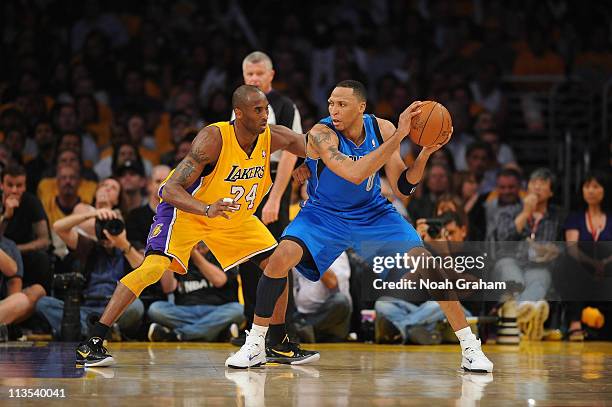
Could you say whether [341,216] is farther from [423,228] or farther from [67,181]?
[67,181]

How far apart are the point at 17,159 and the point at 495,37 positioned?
645 centimetres

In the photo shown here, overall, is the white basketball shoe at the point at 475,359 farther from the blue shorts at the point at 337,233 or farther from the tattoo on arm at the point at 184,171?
the tattoo on arm at the point at 184,171

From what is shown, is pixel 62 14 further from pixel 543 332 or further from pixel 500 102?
pixel 543 332

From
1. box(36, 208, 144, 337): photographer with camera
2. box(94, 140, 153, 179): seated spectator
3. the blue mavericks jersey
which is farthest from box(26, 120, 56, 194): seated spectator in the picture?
the blue mavericks jersey

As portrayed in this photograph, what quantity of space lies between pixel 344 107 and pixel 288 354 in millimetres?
1660

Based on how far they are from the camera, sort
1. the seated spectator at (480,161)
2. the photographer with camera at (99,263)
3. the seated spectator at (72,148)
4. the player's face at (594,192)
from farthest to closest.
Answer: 1. the seated spectator at (480,161)
2. the seated spectator at (72,148)
3. the player's face at (594,192)
4. the photographer with camera at (99,263)

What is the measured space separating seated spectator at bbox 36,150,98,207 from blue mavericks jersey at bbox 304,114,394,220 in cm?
374

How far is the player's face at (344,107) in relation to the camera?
6.60m

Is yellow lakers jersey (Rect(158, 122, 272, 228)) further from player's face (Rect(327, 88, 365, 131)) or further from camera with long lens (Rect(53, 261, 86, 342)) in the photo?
camera with long lens (Rect(53, 261, 86, 342))

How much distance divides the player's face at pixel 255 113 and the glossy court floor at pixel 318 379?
1.47 m

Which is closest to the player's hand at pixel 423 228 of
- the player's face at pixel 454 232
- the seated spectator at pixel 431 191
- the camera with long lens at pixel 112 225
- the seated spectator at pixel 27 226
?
the player's face at pixel 454 232

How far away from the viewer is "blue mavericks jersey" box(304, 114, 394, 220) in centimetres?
670

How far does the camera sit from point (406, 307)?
9.06 metres

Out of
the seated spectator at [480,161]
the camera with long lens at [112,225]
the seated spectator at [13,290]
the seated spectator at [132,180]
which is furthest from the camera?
the seated spectator at [480,161]
